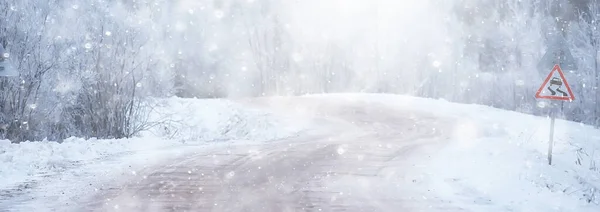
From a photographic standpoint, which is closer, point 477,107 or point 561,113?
point 477,107

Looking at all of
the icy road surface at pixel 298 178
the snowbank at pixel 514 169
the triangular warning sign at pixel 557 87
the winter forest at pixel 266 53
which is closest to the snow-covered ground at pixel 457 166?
the snowbank at pixel 514 169

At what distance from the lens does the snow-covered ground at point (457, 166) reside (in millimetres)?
10469

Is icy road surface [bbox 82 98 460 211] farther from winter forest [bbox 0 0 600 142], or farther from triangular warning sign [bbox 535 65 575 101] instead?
winter forest [bbox 0 0 600 142]

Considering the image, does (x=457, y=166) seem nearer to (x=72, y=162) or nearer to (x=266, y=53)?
(x=72, y=162)

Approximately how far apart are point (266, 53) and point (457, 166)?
56521 mm

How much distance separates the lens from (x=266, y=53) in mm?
69938

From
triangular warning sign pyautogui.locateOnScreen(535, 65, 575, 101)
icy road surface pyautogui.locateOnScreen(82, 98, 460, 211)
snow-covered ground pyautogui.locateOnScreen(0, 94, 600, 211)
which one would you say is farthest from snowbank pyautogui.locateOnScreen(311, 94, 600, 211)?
triangular warning sign pyautogui.locateOnScreen(535, 65, 575, 101)

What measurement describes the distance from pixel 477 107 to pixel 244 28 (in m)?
39.8

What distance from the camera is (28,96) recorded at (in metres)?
21.5

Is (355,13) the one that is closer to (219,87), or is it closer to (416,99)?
(219,87)

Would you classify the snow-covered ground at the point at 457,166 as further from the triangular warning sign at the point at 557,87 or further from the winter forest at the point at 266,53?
the winter forest at the point at 266,53

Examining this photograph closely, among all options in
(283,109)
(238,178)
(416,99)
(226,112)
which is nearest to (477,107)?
(416,99)

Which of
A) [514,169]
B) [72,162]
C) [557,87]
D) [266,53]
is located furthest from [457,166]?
[266,53]

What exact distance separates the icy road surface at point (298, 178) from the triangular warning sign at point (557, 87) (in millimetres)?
3316
